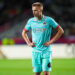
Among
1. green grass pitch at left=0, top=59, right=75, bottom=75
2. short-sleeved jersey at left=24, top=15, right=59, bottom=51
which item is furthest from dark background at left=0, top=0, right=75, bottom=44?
short-sleeved jersey at left=24, top=15, right=59, bottom=51

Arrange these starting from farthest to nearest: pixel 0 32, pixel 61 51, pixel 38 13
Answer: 1. pixel 0 32
2. pixel 61 51
3. pixel 38 13

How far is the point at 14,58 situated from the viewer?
54.0ft

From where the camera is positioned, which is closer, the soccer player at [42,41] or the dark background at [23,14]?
the soccer player at [42,41]

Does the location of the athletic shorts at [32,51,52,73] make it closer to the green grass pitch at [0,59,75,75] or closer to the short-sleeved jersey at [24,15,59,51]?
the short-sleeved jersey at [24,15,59,51]

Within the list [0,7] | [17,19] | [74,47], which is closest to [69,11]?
[17,19]

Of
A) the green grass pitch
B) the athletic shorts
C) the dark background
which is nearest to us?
the athletic shorts

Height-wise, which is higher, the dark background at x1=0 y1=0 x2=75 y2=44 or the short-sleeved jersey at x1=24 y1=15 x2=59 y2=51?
the short-sleeved jersey at x1=24 y1=15 x2=59 y2=51

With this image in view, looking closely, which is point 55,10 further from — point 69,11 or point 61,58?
point 61,58

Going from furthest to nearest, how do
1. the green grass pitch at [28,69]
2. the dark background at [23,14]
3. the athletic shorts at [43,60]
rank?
1. the dark background at [23,14]
2. the green grass pitch at [28,69]
3. the athletic shorts at [43,60]

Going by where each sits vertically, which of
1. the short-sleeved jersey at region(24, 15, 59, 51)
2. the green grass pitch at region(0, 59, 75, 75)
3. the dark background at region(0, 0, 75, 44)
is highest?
the short-sleeved jersey at region(24, 15, 59, 51)

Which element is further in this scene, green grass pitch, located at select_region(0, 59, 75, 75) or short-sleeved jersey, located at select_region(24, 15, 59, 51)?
A: green grass pitch, located at select_region(0, 59, 75, 75)

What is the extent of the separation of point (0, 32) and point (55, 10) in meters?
3.88

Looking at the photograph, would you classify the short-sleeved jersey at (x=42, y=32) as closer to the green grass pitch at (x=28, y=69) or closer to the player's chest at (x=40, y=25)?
the player's chest at (x=40, y=25)

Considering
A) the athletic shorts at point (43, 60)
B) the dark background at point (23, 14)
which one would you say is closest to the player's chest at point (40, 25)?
the athletic shorts at point (43, 60)
